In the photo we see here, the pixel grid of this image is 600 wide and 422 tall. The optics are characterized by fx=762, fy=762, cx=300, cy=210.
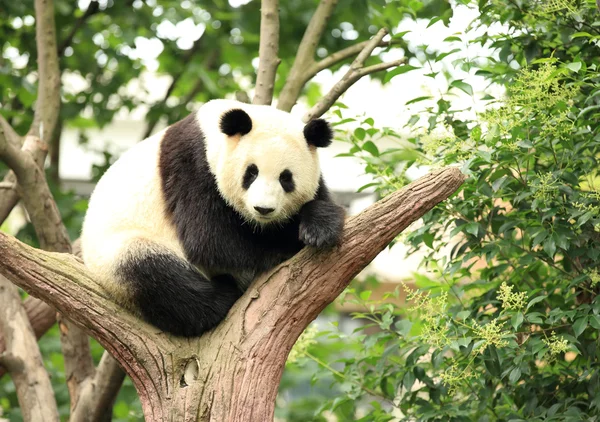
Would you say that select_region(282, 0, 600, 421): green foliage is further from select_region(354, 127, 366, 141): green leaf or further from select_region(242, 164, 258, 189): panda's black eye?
select_region(242, 164, 258, 189): panda's black eye

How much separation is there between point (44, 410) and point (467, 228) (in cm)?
316

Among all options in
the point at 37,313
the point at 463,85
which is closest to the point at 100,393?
the point at 37,313

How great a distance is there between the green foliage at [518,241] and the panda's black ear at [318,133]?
1.60 ft

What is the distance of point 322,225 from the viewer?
374 centimetres

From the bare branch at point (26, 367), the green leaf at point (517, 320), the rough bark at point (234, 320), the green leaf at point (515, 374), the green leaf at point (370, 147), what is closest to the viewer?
the rough bark at point (234, 320)

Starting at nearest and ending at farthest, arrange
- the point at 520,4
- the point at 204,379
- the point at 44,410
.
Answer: the point at 204,379 < the point at 520,4 < the point at 44,410

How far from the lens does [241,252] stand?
4.14m

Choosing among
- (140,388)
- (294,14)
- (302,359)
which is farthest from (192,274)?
(294,14)

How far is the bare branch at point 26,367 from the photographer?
17.3 feet

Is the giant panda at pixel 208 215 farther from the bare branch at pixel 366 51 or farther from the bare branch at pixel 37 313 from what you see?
the bare branch at pixel 37 313

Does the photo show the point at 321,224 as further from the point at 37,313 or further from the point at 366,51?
the point at 37,313

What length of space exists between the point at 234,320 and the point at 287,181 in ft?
2.59

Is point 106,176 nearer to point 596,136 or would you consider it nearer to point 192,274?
point 192,274

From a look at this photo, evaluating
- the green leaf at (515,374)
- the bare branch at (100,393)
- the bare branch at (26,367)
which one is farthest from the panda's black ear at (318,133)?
the bare branch at (26,367)
